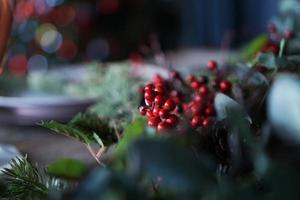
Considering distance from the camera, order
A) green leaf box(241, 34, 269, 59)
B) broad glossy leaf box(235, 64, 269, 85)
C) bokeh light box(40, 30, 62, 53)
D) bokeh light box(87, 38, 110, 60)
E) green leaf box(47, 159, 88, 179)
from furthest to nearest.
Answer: bokeh light box(87, 38, 110, 60) < bokeh light box(40, 30, 62, 53) < green leaf box(241, 34, 269, 59) < broad glossy leaf box(235, 64, 269, 85) < green leaf box(47, 159, 88, 179)

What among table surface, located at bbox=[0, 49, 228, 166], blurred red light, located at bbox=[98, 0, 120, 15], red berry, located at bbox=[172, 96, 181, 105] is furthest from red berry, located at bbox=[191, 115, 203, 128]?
blurred red light, located at bbox=[98, 0, 120, 15]

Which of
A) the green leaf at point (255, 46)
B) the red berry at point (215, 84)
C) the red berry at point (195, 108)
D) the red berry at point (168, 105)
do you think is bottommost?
the green leaf at point (255, 46)

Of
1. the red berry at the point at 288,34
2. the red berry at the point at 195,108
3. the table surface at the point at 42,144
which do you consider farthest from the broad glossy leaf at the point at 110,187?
the red berry at the point at 288,34

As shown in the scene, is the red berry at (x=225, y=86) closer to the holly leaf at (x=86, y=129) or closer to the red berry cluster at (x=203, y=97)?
the red berry cluster at (x=203, y=97)

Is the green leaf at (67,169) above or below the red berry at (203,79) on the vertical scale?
above

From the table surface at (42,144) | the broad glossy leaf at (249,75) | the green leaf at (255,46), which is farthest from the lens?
the green leaf at (255,46)

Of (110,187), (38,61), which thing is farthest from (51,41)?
(110,187)

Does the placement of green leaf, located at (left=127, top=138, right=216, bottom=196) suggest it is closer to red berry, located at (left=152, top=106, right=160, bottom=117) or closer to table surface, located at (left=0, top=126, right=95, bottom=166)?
red berry, located at (left=152, top=106, right=160, bottom=117)
